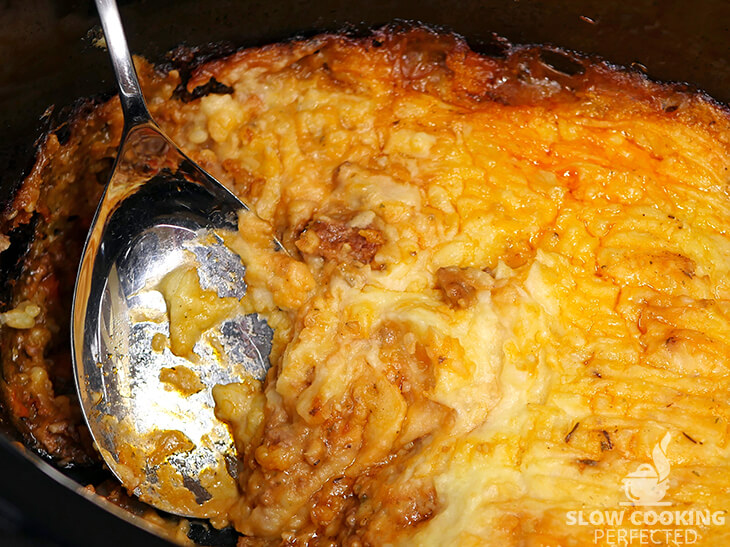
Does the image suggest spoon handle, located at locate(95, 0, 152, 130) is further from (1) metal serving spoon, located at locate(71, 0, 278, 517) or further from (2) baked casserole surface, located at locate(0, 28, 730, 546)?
(2) baked casserole surface, located at locate(0, 28, 730, 546)

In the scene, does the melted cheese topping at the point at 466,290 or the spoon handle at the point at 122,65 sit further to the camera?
the spoon handle at the point at 122,65

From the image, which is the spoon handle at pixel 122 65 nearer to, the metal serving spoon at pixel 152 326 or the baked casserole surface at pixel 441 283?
the metal serving spoon at pixel 152 326

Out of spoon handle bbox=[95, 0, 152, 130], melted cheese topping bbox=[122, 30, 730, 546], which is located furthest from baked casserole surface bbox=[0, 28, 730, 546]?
spoon handle bbox=[95, 0, 152, 130]

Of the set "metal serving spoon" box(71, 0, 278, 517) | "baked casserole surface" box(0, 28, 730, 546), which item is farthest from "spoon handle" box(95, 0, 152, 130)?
"baked casserole surface" box(0, 28, 730, 546)

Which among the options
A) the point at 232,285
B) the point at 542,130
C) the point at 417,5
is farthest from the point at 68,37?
the point at 542,130

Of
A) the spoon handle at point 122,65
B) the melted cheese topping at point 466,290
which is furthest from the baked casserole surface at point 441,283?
the spoon handle at point 122,65

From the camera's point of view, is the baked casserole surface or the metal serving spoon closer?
the baked casserole surface

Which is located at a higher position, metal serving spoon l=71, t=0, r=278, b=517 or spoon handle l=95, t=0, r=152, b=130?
spoon handle l=95, t=0, r=152, b=130

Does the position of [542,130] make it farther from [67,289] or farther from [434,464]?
[67,289]
